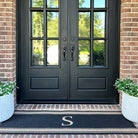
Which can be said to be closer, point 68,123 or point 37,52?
point 68,123

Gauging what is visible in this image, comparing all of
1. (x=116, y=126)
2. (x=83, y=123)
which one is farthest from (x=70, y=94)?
(x=116, y=126)

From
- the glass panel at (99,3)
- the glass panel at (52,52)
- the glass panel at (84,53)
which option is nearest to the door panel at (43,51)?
the glass panel at (52,52)

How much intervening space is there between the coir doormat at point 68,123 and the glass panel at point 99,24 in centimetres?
141

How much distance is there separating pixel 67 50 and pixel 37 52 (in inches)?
21.5

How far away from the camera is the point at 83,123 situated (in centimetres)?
300

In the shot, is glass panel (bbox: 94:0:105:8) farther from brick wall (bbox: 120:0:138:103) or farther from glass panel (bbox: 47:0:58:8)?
glass panel (bbox: 47:0:58:8)

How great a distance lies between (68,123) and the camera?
2992mm

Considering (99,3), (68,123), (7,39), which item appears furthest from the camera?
(99,3)

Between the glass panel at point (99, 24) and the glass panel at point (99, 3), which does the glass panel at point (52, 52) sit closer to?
the glass panel at point (99, 24)

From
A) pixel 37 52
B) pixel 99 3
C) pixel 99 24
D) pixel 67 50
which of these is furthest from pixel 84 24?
pixel 37 52

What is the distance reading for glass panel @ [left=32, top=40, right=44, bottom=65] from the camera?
386 cm

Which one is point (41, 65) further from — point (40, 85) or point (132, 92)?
point (132, 92)

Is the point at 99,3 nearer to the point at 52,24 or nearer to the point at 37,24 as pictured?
the point at 52,24

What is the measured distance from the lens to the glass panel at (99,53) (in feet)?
12.7
